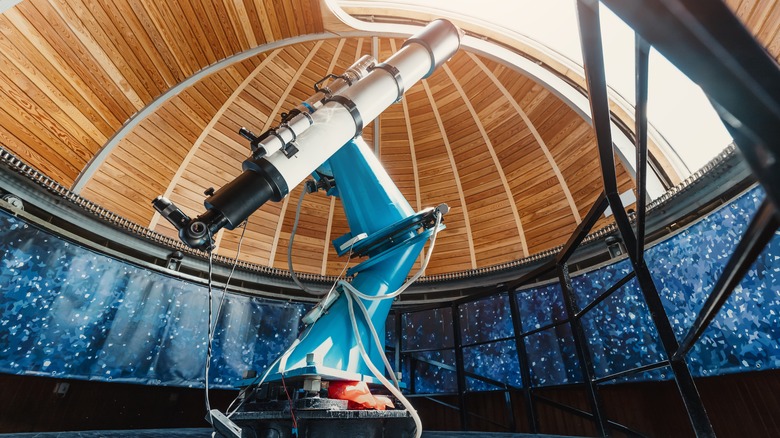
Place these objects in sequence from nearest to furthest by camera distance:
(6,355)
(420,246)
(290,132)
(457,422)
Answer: (290,132) < (420,246) < (6,355) < (457,422)

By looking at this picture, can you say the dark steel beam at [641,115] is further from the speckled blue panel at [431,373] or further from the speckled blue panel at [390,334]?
the speckled blue panel at [390,334]

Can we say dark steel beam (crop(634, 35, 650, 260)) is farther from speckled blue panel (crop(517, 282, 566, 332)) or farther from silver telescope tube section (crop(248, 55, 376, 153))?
speckled blue panel (crop(517, 282, 566, 332))

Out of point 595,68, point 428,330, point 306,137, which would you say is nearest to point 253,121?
point 428,330

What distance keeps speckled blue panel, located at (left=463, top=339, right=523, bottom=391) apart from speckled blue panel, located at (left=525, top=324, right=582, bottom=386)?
0.19 metres

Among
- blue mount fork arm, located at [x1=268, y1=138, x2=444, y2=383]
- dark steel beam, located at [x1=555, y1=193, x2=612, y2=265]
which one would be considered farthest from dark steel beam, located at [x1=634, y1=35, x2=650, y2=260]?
blue mount fork arm, located at [x1=268, y1=138, x2=444, y2=383]

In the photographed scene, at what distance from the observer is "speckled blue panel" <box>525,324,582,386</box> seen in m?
3.81

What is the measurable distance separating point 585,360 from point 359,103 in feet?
7.37

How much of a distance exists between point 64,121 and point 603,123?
520 cm

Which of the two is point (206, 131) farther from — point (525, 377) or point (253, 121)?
point (525, 377)

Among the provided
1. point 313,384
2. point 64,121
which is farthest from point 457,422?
point 64,121

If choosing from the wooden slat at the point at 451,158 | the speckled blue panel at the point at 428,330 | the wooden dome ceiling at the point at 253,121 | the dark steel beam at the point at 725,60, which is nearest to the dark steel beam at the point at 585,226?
the dark steel beam at the point at 725,60

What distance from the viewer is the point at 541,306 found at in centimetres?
435

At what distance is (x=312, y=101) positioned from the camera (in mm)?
2461

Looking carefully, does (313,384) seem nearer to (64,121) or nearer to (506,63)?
(64,121)
